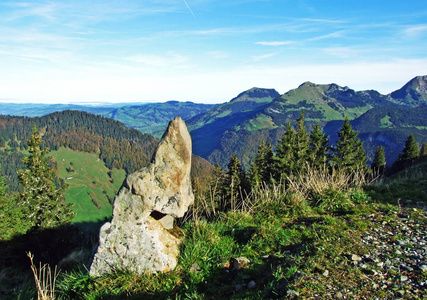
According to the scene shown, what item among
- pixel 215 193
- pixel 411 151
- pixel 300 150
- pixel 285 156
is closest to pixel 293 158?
pixel 285 156

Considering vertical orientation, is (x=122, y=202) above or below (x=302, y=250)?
above

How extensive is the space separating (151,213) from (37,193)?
87.0ft

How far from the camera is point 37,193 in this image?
27.2m

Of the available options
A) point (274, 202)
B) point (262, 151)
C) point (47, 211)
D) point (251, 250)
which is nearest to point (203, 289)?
point (251, 250)

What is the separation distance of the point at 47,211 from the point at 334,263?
98.9 ft

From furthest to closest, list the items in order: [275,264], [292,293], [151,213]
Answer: [151,213] → [275,264] → [292,293]

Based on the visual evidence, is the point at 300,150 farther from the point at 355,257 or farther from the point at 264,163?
the point at 355,257

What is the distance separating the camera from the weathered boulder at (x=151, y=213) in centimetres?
582

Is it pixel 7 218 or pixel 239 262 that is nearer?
pixel 239 262

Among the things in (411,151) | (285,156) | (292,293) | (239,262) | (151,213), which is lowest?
(411,151)

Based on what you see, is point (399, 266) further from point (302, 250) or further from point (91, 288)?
point (91, 288)

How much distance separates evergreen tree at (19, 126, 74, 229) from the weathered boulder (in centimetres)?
2564

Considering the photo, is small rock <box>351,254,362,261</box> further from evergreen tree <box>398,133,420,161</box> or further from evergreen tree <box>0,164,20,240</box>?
evergreen tree <box>398,133,420,161</box>

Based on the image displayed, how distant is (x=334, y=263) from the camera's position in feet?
15.9
